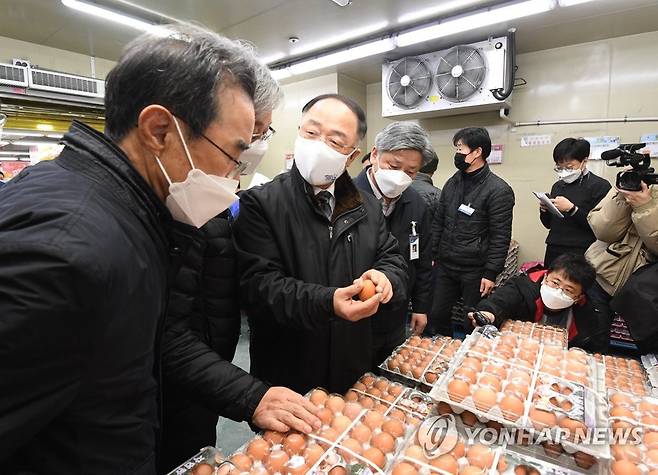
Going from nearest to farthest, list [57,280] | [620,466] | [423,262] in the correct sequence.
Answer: [57,280]
[620,466]
[423,262]

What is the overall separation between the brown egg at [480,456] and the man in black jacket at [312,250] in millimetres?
539

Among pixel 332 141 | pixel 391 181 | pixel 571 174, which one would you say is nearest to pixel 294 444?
pixel 332 141

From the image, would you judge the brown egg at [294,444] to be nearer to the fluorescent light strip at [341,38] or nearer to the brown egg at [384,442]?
the brown egg at [384,442]

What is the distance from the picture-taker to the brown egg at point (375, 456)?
0.90 meters

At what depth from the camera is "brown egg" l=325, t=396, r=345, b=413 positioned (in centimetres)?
Answer: 108

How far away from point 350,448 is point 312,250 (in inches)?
27.1

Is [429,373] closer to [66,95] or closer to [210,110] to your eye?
[210,110]

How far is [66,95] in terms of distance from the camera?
187 inches

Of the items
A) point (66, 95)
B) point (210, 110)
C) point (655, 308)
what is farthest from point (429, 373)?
point (66, 95)

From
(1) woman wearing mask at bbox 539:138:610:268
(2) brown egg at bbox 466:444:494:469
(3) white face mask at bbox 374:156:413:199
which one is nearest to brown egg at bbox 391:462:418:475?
(2) brown egg at bbox 466:444:494:469

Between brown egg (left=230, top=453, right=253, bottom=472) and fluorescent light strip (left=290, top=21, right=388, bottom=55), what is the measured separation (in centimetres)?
451

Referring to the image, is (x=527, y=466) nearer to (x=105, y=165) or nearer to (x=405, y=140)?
(x=105, y=165)

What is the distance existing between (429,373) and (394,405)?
297 mm

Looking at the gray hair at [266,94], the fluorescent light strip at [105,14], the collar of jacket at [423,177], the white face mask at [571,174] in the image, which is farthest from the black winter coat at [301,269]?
the fluorescent light strip at [105,14]
